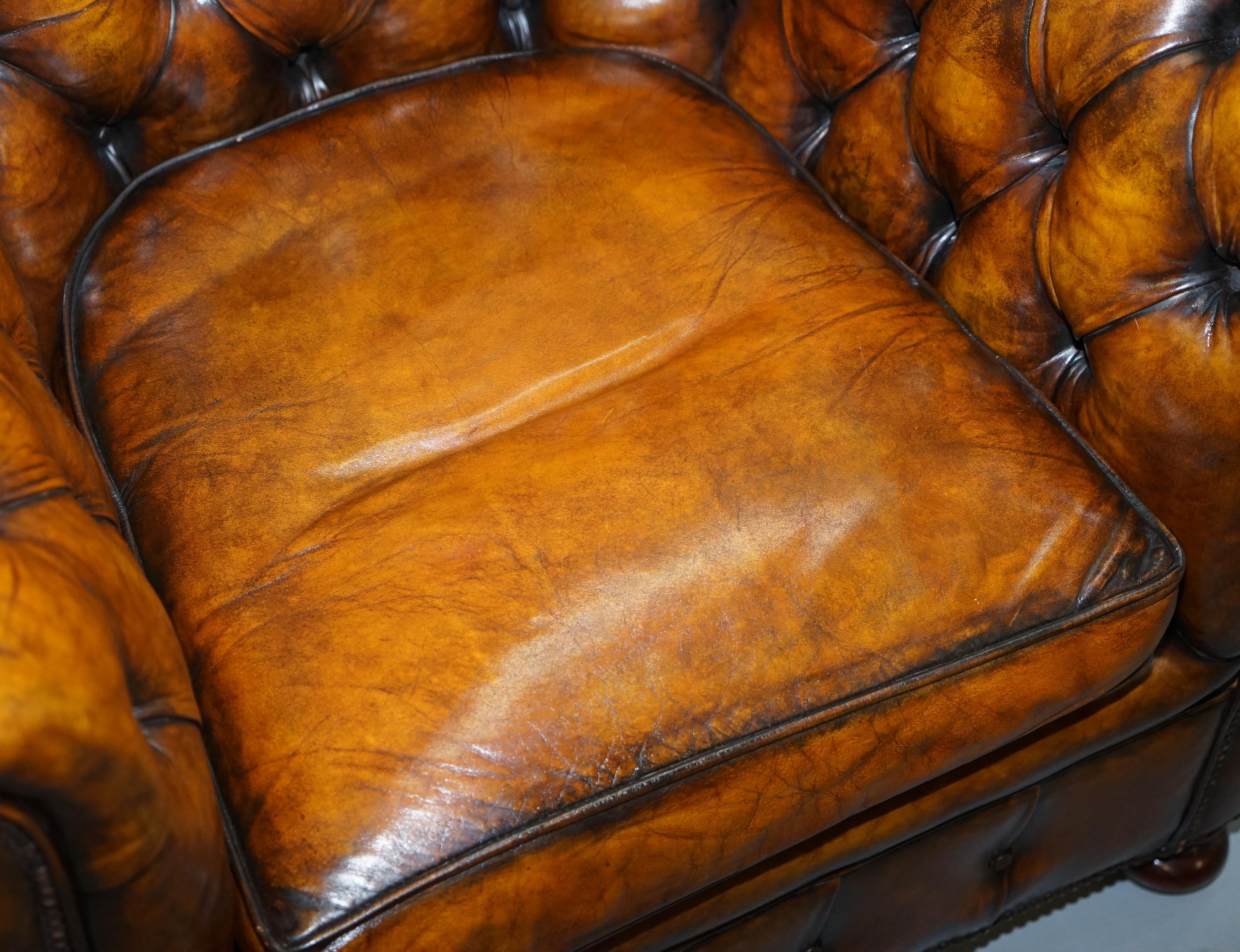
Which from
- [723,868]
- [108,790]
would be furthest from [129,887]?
[723,868]

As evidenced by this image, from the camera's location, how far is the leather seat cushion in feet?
2.18

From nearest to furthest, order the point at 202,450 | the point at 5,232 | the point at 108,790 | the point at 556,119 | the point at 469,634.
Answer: the point at 108,790, the point at 469,634, the point at 202,450, the point at 5,232, the point at 556,119

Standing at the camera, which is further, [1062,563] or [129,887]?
[1062,563]

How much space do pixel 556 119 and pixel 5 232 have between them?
45 cm

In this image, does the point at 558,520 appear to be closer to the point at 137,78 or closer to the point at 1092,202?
the point at 1092,202

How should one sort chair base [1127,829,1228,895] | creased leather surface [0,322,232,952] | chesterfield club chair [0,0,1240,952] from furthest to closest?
chair base [1127,829,1228,895] → chesterfield club chair [0,0,1240,952] → creased leather surface [0,322,232,952]

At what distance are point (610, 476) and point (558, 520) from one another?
49mm

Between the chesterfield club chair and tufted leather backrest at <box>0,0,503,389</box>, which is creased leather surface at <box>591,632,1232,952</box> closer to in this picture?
the chesterfield club chair

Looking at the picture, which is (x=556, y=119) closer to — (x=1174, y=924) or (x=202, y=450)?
(x=202, y=450)

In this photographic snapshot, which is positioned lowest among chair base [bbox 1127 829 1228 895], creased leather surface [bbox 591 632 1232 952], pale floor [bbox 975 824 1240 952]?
pale floor [bbox 975 824 1240 952]

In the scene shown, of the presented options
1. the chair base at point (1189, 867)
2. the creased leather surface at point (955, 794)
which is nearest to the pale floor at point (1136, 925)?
the chair base at point (1189, 867)

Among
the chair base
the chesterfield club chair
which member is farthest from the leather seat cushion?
the chair base

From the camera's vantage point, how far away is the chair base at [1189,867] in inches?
43.2

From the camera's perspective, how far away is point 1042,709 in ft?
2.53
